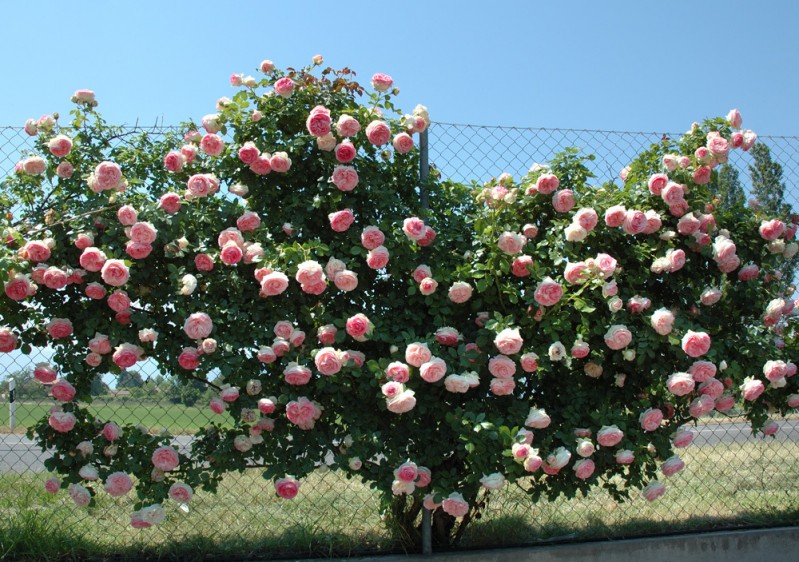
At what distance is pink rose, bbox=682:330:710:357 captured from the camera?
9.29 feet

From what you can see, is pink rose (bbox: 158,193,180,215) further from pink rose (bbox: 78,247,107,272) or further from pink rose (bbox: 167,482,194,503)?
pink rose (bbox: 167,482,194,503)

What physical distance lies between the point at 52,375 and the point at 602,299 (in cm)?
241

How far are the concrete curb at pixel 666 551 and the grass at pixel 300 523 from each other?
0.58 feet

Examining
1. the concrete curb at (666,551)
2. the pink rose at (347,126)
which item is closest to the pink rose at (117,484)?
the concrete curb at (666,551)

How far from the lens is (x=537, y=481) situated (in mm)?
3000

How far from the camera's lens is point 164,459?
2.85 metres

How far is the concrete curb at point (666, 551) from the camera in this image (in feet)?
10.5

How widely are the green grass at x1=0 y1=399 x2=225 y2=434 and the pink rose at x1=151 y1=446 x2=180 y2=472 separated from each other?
0.71 feet

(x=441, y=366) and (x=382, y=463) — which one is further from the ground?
(x=441, y=366)

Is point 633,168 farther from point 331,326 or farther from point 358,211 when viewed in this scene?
point 331,326

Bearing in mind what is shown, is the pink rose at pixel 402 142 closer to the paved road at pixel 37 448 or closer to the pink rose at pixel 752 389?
the paved road at pixel 37 448

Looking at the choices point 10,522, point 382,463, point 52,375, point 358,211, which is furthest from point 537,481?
point 10,522

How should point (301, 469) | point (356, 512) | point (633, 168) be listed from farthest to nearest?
point (356, 512), point (633, 168), point (301, 469)

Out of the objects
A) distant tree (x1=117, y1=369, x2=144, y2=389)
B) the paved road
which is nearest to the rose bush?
distant tree (x1=117, y1=369, x2=144, y2=389)
